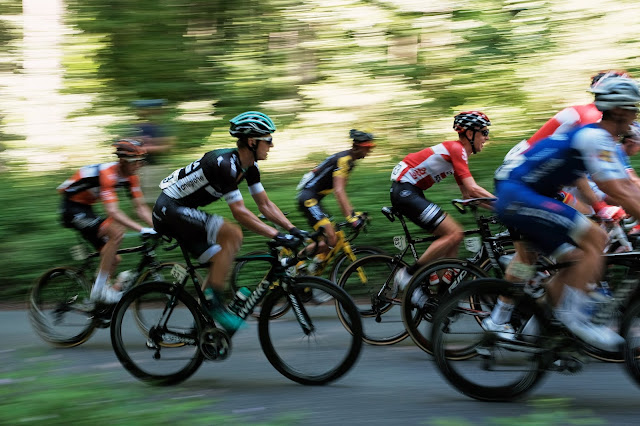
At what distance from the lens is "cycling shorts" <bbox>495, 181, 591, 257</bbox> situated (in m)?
4.68

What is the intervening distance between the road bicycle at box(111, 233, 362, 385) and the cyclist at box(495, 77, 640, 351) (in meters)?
1.47

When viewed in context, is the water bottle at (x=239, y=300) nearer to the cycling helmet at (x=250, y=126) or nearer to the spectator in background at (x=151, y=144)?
the cycling helmet at (x=250, y=126)

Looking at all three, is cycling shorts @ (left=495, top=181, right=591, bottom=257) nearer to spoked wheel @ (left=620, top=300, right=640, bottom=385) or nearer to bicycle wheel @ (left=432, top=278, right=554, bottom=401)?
bicycle wheel @ (left=432, top=278, right=554, bottom=401)

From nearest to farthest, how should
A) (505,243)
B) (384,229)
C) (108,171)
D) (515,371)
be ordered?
(515,371) → (505,243) → (108,171) → (384,229)

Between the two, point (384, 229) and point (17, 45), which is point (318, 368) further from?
point (17, 45)

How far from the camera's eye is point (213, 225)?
5840 millimetres

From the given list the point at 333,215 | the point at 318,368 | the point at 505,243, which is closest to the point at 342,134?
the point at 333,215

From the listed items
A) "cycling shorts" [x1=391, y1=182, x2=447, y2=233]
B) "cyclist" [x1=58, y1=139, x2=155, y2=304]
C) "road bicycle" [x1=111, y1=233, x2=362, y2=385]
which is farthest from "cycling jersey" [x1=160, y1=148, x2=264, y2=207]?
"cycling shorts" [x1=391, y1=182, x2=447, y2=233]

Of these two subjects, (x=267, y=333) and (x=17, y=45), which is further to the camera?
(x=17, y=45)

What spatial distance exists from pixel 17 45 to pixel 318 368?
36.3ft

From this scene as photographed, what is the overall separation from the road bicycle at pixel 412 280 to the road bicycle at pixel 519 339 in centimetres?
124

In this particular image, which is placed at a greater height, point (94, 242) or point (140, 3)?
point (140, 3)

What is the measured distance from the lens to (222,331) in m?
5.67

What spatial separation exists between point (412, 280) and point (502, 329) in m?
1.42
